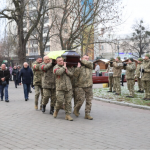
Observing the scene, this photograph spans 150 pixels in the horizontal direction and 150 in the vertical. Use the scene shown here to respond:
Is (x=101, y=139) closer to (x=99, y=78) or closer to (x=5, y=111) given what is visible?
(x=5, y=111)

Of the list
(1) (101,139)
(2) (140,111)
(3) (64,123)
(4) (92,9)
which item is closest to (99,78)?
(4) (92,9)

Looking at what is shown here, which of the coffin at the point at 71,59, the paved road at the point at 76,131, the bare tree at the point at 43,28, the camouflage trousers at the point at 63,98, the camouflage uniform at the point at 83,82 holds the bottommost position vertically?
the paved road at the point at 76,131

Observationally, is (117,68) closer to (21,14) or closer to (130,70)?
(130,70)

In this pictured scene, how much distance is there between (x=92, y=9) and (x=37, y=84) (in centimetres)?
841

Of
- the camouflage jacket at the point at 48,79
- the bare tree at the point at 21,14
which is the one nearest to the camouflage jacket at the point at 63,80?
the camouflage jacket at the point at 48,79

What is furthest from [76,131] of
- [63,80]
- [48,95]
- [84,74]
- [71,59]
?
[48,95]

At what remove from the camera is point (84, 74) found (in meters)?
7.64

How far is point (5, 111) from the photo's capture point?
9078mm

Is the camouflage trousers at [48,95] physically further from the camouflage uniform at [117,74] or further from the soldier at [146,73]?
the camouflage uniform at [117,74]

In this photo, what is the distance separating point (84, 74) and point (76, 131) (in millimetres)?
1937

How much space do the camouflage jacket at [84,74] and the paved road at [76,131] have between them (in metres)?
1.02

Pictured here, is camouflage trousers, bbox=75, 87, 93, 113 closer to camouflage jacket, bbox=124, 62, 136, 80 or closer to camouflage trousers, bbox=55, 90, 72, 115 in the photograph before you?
camouflage trousers, bbox=55, 90, 72, 115

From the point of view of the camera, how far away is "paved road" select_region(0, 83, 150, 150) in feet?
17.0

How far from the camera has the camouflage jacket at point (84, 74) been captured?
7602mm
